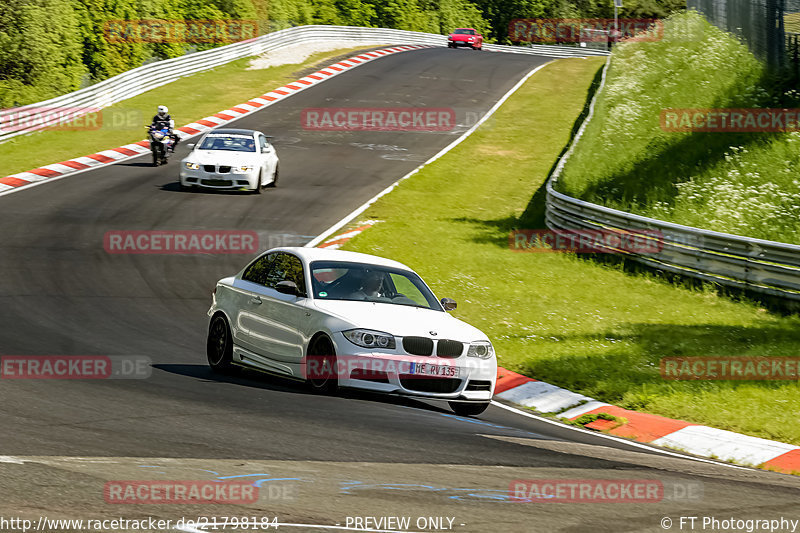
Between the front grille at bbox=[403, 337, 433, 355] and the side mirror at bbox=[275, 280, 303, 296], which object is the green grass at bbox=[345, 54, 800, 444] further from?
the side mirror at bbox=[275, 280, 303, 296]

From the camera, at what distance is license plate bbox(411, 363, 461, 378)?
10.1 m

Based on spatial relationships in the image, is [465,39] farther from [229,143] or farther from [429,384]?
[429,384]

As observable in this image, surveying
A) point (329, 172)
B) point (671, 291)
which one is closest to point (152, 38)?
point (329, 172)

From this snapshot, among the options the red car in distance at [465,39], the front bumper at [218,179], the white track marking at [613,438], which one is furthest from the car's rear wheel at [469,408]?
the red car in distance at [465,39]

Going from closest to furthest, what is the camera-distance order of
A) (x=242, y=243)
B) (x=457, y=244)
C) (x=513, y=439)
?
1. (x=513, y=439)
2. (x=242, y=243)
3. (x=457, y=244)

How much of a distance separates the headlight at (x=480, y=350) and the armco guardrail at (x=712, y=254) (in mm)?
7531

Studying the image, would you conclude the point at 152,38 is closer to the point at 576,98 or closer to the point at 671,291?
the point at 576,98

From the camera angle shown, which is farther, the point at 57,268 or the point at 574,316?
the point at 57,268

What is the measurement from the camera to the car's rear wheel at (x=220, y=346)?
1169 cm

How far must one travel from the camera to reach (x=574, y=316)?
630 inches

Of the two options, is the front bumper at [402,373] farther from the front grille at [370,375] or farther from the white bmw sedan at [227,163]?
the white bmw sedan at [227,163]

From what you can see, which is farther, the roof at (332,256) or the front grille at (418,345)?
the roof at (332,256)

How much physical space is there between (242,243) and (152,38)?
33195mm

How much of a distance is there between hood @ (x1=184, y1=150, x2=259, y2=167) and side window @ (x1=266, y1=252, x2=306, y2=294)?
13912 millimetres
